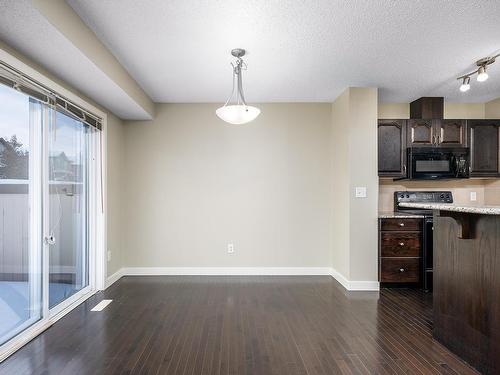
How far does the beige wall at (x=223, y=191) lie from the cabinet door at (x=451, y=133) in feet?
4.98

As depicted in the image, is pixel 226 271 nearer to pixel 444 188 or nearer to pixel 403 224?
pixel 403 224

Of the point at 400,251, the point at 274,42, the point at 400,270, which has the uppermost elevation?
the point at 274,42

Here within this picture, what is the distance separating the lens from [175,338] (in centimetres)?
250

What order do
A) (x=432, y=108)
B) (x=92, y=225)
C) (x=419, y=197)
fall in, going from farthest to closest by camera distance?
(x=419, y=197)
(x=432, y=108)
(x=92, y=225)

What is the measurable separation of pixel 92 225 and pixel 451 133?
488cm

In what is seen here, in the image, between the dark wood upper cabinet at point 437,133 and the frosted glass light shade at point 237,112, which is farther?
the dark wood upper cabinet at point 437,133

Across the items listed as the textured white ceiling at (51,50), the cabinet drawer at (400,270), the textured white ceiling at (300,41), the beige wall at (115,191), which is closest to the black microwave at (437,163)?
the textured white ceiling at (300,41)

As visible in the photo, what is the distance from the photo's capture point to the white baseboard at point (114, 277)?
388cm

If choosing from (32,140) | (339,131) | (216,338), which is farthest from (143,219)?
(339,131)

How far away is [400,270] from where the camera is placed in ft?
12.3

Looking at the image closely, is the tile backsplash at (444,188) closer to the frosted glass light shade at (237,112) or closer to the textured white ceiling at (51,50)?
the frosted glass light shade at (237,112)

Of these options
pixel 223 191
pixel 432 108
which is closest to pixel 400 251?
pixel 432 108

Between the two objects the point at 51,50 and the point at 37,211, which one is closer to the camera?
the point at 51,50

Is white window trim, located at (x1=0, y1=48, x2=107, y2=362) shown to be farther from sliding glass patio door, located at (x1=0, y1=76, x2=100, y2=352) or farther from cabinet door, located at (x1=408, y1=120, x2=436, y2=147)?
cabinet door, located at (x1=408, y1=120, x2=436, y2=147)
